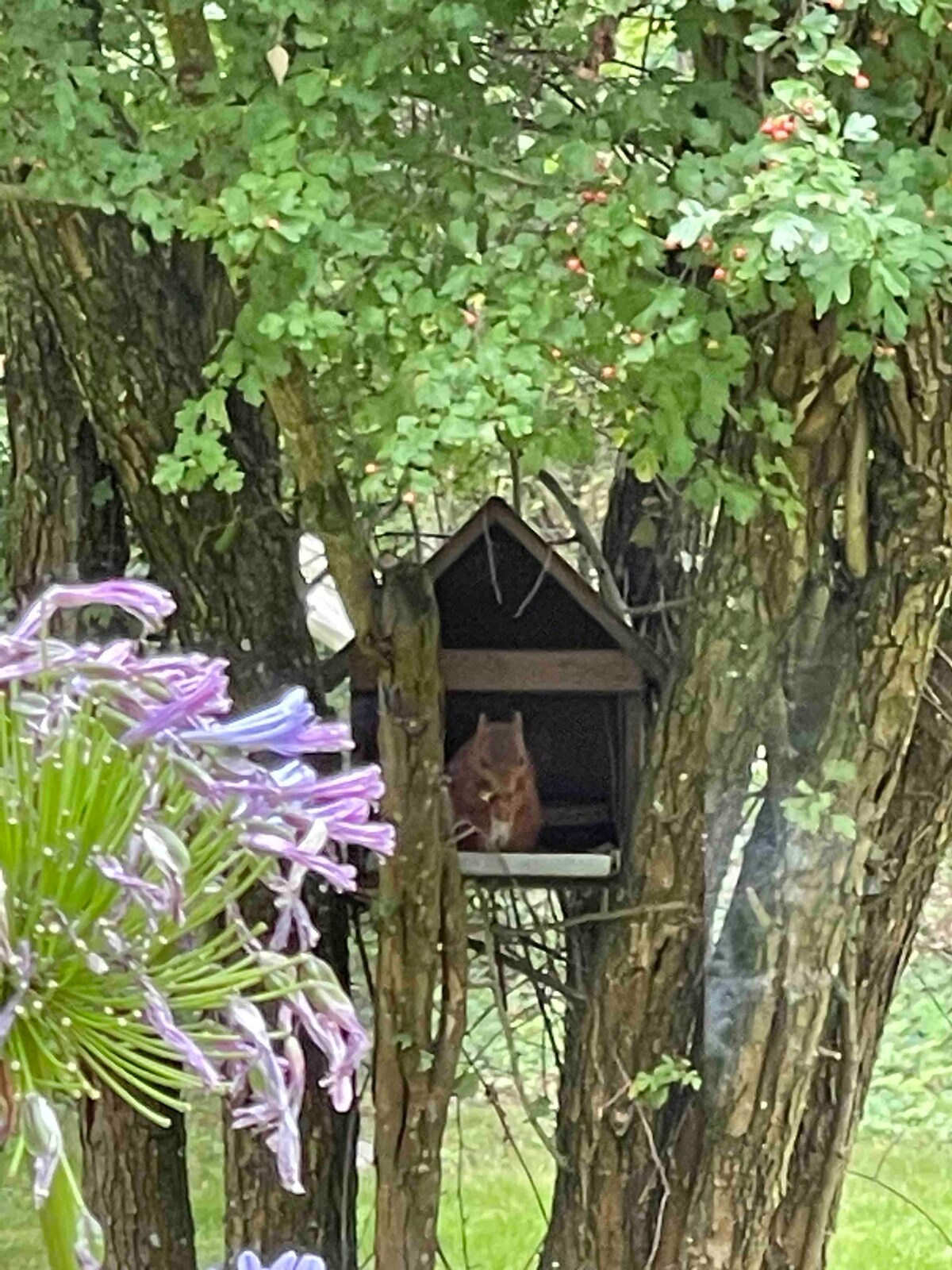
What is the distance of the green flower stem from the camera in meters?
0.57

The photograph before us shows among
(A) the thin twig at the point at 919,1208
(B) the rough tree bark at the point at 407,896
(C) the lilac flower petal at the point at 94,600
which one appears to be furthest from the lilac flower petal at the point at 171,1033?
(A) the thin twig at the point at 919,1208

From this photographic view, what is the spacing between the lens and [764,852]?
1487 mm

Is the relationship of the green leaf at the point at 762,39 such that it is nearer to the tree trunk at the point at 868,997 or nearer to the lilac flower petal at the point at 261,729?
the lilac flower petal at the point at 261,729

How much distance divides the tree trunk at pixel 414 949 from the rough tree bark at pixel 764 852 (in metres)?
0.14

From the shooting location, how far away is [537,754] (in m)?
1.59

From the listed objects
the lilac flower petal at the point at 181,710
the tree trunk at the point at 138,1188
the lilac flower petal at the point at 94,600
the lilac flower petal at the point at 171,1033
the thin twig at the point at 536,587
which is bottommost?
the tree trunk at the point at 138,1188

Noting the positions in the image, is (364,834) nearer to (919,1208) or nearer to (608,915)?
(608,915)

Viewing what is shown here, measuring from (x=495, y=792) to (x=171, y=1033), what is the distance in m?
0.92

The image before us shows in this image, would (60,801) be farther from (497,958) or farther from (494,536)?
(497,958)

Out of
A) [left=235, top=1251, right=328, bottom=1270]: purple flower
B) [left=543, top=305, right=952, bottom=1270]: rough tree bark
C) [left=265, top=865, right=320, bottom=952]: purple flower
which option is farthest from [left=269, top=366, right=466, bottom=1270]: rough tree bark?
[left=235, top=1251, right=328, bottom=1270]: purple flower

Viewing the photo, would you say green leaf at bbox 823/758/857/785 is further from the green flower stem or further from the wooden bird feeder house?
the green flower stem

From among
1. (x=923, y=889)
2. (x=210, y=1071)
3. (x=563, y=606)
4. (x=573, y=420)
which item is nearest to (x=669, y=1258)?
(x=923, y=889)

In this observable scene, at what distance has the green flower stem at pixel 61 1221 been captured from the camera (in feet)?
1.86

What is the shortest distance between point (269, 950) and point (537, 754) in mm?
932
